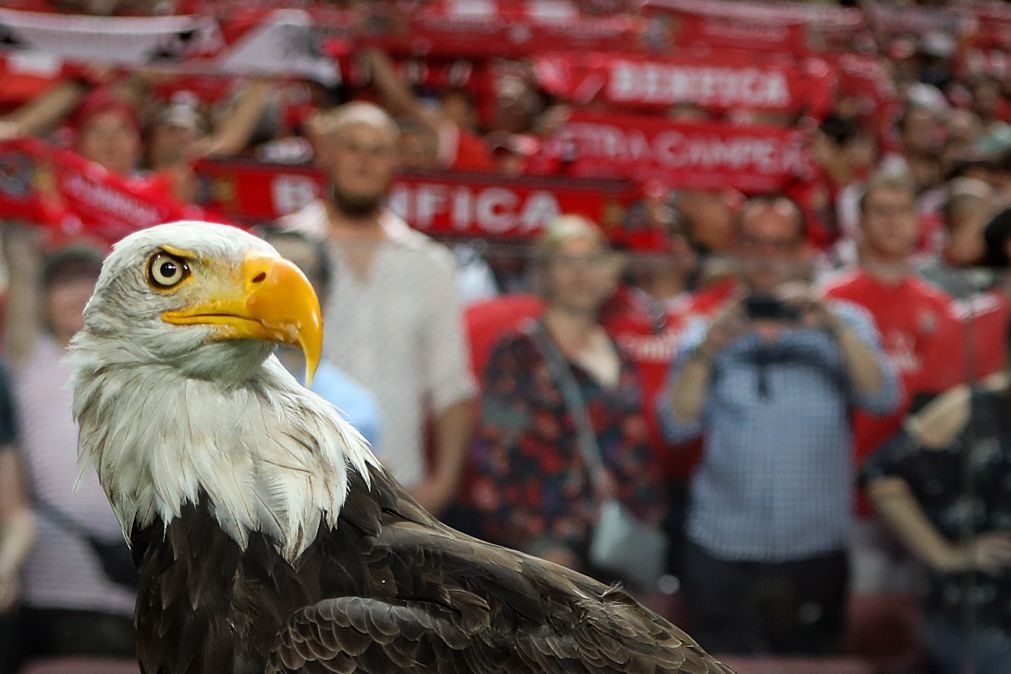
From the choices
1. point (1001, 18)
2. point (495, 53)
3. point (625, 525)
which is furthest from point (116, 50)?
point (1001, 18)

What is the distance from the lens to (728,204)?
8656 millimetres

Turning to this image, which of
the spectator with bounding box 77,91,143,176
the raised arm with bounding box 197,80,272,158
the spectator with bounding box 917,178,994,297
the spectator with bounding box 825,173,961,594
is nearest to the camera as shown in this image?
the spectator with bounding box 825,173,961,594

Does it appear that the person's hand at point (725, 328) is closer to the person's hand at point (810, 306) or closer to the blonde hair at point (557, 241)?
the person's hand at point (810, 306)

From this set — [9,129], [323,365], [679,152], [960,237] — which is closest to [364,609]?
[323,365]

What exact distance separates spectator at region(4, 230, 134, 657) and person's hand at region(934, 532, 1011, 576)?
3.04 m

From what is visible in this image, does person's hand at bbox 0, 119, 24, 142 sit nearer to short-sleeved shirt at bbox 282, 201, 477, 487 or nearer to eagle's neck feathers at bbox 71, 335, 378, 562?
short-sleeved shirt at bbox 282, 201, 477, 487

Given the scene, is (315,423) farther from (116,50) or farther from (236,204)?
(116,50)

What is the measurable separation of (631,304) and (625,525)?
2.69 feet

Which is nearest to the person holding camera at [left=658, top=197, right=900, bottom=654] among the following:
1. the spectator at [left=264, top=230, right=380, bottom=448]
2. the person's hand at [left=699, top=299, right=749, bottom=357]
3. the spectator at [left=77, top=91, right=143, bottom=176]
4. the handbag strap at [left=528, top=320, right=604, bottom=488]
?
the person's hand at [left=699, top=299, right=749, bottom=357]

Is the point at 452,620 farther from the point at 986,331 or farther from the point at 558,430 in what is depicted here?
the point at 986,331

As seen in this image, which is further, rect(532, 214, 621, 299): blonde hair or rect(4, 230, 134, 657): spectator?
rect(532, 214, 621, 299): blonde hair

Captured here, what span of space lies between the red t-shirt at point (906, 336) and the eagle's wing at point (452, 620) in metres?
3.09

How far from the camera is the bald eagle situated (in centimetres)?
287

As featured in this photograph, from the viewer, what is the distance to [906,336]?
6117 millimetres
